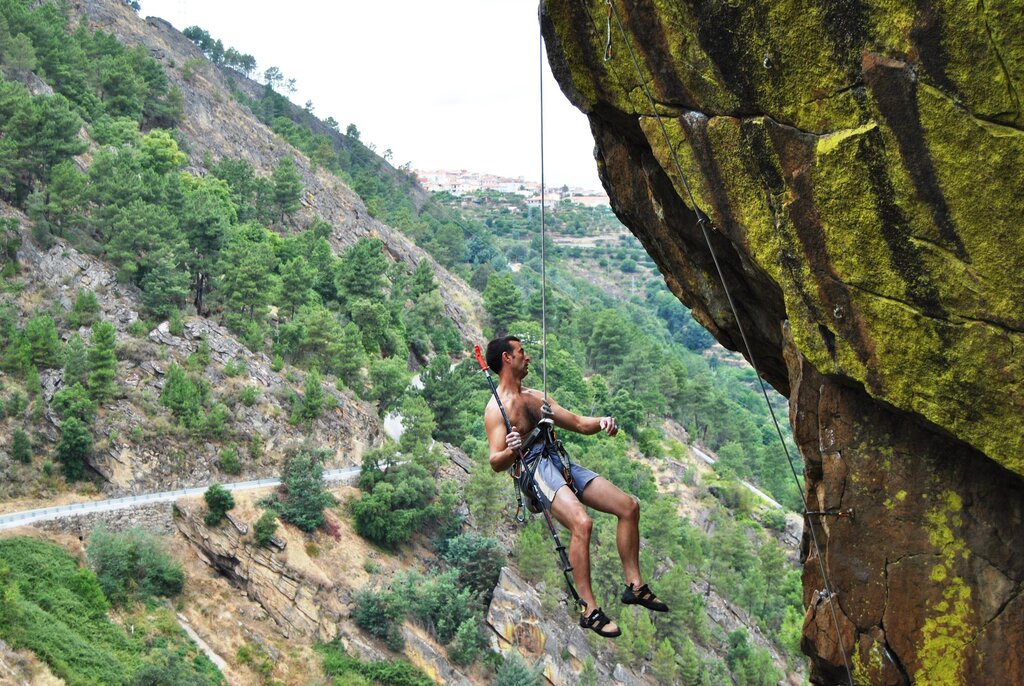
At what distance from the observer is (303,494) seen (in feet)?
125

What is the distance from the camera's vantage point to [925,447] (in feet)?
20.3

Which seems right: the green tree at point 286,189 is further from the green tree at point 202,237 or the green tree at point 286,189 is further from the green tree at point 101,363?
the green tree at point 101,363

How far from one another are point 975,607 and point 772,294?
244 cm

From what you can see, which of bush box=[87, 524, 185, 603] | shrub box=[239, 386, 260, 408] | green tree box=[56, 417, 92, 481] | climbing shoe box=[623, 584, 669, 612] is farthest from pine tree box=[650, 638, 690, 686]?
climbing shoe box=[623, 584, 669, 612]

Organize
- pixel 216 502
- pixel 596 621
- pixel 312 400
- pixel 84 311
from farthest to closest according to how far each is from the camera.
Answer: pixel 312 400 < pixel 84 311 < pixel 216 502 < pixel 596 621

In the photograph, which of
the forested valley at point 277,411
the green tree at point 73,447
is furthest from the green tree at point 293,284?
the green tree at point 73,447

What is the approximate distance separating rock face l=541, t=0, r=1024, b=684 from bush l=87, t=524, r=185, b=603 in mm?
29281

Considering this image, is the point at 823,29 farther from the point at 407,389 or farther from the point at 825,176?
the point at 407,389

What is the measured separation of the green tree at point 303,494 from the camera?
37.8m

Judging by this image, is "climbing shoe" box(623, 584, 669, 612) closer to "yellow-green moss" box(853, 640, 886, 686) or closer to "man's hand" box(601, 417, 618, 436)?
"man's hand" box(601, 417, 618, 436)

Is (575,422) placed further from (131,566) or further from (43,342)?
(43,342)

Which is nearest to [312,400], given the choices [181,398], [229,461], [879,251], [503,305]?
[229,461]

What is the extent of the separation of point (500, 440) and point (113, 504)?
3194cm

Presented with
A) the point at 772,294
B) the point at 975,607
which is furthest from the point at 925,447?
the point at 772,294
